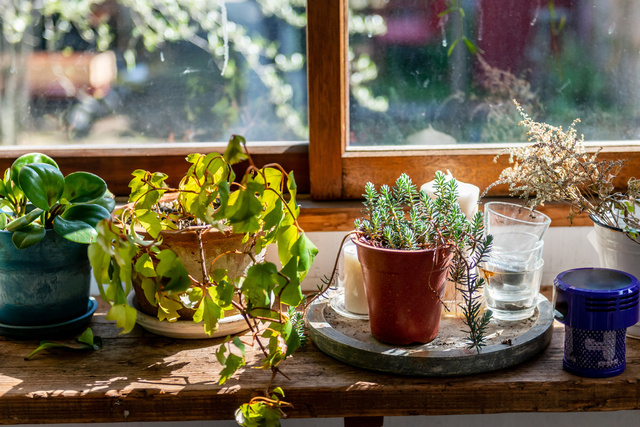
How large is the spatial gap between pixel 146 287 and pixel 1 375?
261 millimetres

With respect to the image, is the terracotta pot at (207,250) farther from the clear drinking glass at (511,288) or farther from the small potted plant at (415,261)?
the clear drinking glass at (511,288)

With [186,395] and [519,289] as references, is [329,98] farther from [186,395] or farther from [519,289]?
[186,395]

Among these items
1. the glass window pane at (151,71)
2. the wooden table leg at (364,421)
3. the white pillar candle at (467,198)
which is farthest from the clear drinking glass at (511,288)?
the glass window pane at (151,71)

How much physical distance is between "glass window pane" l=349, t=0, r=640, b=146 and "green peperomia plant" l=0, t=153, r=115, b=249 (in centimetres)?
56

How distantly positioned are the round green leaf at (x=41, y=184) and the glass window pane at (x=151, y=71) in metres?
0.40

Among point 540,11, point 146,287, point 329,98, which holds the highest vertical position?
A: point 540,11

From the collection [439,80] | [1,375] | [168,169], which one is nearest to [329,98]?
[439,80]

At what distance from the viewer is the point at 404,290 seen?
947 millimetres

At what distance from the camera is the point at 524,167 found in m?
1.10

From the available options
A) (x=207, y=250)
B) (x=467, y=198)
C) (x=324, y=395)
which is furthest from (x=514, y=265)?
(x=207, y=250)

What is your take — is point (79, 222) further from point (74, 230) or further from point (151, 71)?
point (151, 71)

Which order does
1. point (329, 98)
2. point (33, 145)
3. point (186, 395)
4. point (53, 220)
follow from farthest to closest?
point (33, 145) → point (329, 98) → point (53, 220) → point (186, 395)

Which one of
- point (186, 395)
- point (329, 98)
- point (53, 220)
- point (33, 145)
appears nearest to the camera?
point (186, 395)

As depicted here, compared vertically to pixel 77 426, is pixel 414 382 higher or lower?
higher
